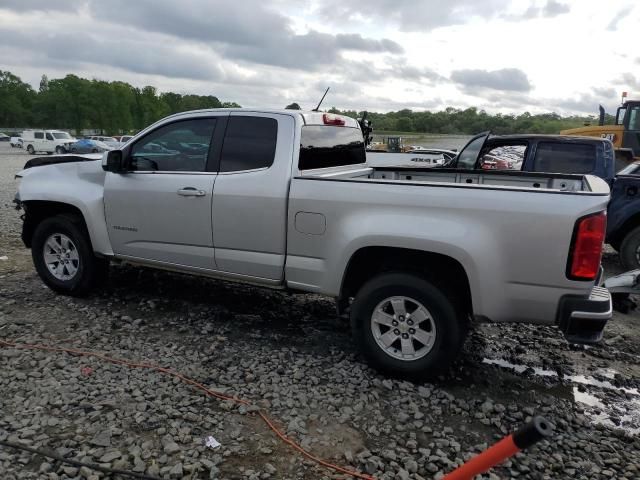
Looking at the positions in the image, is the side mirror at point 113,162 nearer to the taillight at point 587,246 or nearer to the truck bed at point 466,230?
the truck bed at point 466,230

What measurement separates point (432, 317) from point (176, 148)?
8.85 feet

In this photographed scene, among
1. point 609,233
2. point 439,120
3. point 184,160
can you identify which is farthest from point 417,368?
point 439,120

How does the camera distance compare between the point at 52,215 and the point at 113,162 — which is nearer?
the point at 113,162

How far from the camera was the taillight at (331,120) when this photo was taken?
15.3 feet

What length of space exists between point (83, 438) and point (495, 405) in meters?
2.63

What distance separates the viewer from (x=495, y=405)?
3559 mm

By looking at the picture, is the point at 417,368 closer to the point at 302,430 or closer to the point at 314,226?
the point at 302,430

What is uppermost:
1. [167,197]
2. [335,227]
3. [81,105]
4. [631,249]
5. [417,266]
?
[81,105]

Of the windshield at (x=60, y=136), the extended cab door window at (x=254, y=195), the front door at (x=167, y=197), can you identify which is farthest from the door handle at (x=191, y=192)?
the windshield at (x=60, y=136)

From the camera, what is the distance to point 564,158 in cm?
718

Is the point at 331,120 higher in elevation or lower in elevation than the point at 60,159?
higher

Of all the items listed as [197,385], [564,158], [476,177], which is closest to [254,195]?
[197,385]

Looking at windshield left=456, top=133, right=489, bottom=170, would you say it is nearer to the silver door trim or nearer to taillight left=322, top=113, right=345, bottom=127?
taillight left=322, top=113, right=345, bottom=127

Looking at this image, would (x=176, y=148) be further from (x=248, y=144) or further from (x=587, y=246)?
(x=587, y=246)
